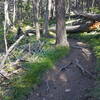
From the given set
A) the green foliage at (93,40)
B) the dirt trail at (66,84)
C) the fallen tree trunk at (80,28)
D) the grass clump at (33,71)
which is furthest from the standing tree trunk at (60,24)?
the fallen tree trunk at (80,28)

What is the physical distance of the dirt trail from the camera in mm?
10636

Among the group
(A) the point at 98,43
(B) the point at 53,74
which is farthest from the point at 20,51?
(A) the point at 98,43

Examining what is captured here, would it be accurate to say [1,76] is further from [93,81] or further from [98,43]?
[98,43]

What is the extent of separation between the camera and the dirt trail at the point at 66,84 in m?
10.6

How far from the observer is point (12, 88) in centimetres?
1019

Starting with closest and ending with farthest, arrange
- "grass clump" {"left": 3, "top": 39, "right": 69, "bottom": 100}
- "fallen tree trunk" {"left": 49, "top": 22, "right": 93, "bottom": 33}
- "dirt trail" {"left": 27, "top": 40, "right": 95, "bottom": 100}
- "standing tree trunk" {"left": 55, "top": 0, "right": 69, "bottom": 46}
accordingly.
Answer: "grass clump" {"left": 3, "top": 39, "right": 69, "bottom": 100} → "dirt trail" {"left": 27, "top": 40, "right": 95, "bottom": 100} → "standing tree trunk" {"left": 55, "top": 0, "right": 69, "bottom": 46} → "fallen tree trunk" {"left": 49, "top": 22, "right": 93, "bottom": 33}

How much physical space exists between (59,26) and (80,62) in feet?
10.8

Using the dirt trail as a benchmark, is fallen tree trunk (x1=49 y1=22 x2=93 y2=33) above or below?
above

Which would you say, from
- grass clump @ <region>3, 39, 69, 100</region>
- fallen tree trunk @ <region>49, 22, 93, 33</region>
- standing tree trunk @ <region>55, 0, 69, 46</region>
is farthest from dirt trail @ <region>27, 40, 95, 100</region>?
fallen tree trunk @ <region>49, 22, 93, 33</region>

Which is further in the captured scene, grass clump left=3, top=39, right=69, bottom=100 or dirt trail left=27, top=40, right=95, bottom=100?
dirt trail left=27, top=40, right=95, bottom=100

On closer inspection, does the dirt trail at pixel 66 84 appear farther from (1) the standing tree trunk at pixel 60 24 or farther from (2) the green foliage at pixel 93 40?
(1) the standing tree trunk at pixel 60 24

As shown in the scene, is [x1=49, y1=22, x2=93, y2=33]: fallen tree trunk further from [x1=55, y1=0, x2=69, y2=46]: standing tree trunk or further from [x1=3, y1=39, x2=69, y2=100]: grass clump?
[x1=3, y1=39, x2=69, y2=100]: grass clump

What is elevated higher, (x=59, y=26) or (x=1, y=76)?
(x=59, y=26)

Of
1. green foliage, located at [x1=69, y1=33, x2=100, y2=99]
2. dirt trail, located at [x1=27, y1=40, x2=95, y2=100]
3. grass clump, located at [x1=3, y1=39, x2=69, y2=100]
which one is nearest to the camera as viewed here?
grass clump, located at [x1=3, y1=39, x2=69, y2=100]
